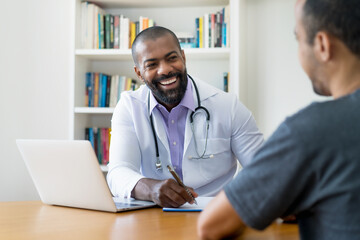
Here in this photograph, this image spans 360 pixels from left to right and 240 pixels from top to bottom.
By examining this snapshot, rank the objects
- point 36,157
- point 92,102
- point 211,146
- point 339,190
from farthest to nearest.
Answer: point 92,102, point 211,146, point 36,157, point 339,190

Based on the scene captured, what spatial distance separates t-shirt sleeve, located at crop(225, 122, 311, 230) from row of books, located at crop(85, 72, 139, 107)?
2.27m

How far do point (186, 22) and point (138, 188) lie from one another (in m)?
1.80

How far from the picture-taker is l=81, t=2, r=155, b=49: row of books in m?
2.94

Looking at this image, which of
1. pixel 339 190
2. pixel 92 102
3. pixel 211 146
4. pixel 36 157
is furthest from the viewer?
pixel 92 102

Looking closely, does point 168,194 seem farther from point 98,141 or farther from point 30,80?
point 30,80

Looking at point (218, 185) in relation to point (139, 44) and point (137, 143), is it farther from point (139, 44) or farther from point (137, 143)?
point (139, 44)

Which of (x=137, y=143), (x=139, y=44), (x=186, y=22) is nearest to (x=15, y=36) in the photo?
(x=186, y=22)

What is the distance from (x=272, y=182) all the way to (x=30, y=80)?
8.91 feet

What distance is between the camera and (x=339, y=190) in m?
0.71

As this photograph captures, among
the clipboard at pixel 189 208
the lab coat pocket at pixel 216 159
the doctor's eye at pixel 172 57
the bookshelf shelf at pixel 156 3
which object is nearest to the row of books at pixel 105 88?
the bookshelf shelf at pixel 156 3

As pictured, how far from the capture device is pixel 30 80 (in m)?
3.14

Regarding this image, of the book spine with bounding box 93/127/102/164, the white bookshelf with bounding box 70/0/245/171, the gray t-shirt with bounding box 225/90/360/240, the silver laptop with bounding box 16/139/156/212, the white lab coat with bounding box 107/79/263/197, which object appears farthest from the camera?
the book spine with bounding box 93/127/102/164

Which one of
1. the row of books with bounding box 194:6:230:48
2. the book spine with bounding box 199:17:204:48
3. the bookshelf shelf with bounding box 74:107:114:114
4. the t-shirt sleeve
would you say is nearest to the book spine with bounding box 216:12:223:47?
the row of books with bounding box 194:6:230:48

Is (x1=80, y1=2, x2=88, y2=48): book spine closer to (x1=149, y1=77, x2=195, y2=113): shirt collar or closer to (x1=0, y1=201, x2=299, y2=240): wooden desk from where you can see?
(x1=149, y1=77, x2=195, y2=113): shirt collar
